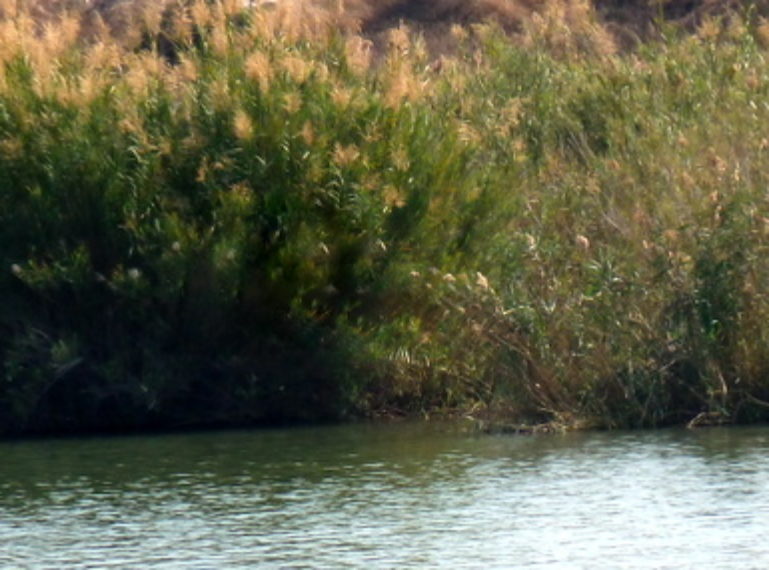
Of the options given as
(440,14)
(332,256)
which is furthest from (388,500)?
(440,14)

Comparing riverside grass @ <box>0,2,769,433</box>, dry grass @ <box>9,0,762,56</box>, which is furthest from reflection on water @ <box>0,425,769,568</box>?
dry grass @ <box>9,0,762,56</box>

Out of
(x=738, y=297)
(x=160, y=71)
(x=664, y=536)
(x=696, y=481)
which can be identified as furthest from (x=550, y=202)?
(x=664, y=536)

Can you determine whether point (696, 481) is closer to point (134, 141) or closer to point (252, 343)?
point (252, 343)

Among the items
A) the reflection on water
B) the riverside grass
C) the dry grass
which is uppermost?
the dry grass

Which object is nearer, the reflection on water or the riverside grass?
the reflection on water

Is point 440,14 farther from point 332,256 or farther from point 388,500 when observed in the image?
point 388,500

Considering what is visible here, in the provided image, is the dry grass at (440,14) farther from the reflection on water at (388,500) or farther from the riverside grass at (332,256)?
the reflection on water at (388,500)

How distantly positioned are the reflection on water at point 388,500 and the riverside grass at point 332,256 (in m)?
0.55

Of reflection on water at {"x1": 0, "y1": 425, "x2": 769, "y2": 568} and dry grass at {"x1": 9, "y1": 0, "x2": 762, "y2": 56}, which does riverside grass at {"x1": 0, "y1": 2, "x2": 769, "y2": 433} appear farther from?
dry grass at {"x1": 9, "y1": 0, "x2": 762, "y2": 56}

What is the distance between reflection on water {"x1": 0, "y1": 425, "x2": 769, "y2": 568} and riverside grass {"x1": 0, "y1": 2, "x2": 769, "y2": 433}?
0.55 m

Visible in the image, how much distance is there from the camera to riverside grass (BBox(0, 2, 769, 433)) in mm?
14766

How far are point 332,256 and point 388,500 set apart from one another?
3970 mm

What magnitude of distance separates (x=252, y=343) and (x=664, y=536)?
611 centimetres

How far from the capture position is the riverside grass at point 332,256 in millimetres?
14766
